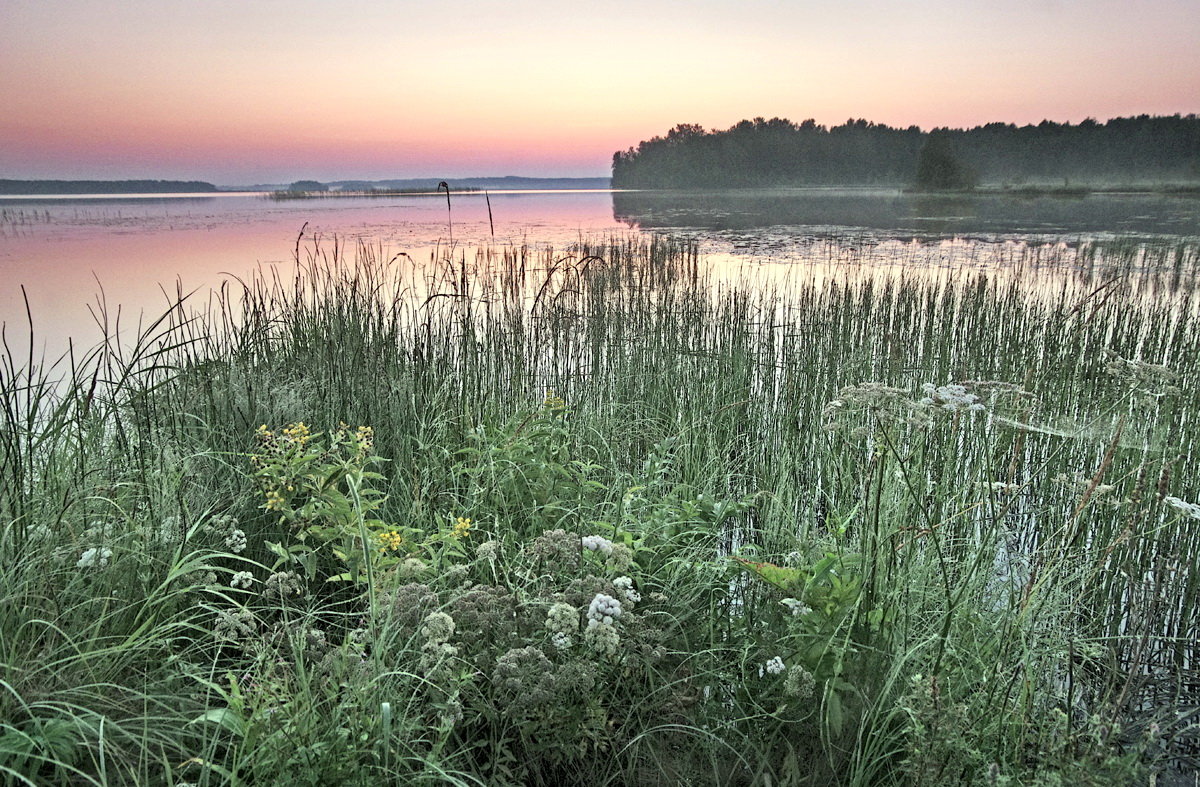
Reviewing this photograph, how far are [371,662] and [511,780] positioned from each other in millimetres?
504

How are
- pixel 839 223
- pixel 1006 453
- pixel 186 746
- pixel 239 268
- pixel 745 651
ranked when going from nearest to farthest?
pixel 186 746
pixel 745 651
pixel 1006 453
pixel 239 268
pixel 839 223

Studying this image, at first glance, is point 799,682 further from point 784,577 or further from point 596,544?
point 596,544

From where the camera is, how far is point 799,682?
1.72 meters

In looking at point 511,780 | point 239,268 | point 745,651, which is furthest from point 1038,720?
point 239,268

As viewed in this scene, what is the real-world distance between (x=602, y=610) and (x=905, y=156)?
50995 millimetres

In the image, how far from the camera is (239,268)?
11.4 m

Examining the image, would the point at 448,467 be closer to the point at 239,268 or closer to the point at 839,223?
the point at 239,268

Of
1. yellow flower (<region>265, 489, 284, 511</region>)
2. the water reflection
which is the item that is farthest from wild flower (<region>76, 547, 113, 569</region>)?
the water reflection

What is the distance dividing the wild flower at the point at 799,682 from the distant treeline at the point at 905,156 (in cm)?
3371

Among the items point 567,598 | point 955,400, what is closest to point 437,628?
point 567,598

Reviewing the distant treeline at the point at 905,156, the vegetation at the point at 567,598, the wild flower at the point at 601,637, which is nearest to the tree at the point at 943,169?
the distant treeline at the point at 905,156

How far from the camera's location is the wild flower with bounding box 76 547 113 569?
192 cm

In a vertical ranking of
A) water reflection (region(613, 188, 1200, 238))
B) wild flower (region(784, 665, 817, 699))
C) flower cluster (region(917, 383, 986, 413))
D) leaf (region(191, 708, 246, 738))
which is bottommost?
wild flower (region(784, 665, 817, 699))

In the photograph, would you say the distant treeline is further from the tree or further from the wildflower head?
the wildflower head
